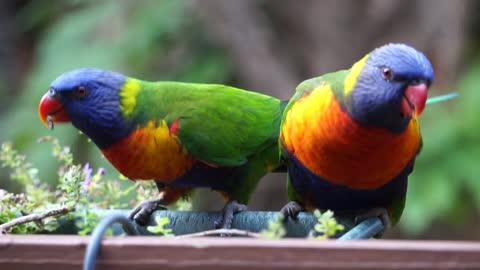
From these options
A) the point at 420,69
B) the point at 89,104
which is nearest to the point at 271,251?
the point at 420,69

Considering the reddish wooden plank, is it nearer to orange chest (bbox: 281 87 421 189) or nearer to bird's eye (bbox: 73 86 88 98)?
orange chest (bbox: 281 87 421 189)

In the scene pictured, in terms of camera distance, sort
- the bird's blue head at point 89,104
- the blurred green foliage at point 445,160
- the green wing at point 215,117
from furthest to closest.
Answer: the blurred green foliage at point 445,160 < the green wing at point 215,117 < the bird's blue head at point 89,104

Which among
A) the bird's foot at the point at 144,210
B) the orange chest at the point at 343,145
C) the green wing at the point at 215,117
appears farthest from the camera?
the green wing at the point at 215,117

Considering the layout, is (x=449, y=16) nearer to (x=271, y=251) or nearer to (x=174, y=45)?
(x=174, y=45)

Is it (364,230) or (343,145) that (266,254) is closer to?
(364,230)

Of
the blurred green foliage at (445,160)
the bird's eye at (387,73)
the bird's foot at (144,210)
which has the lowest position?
the blurred green foliage at (445,160)

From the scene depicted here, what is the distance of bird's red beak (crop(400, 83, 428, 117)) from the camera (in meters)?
1.56

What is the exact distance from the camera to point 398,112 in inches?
65.2

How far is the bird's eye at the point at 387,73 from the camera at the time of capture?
1.62 meters

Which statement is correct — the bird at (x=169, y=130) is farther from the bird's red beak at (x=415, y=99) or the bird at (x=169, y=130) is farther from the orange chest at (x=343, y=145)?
the bird's red beak at (x=415, y=99)

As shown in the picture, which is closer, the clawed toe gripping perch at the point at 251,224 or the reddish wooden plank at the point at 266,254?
the reddish wooden plank at the point at 266,254

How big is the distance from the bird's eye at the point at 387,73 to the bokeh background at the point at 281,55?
102 inches

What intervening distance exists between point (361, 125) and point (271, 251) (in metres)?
0.84

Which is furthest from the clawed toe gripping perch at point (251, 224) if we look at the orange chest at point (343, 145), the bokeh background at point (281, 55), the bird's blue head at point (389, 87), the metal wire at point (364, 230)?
the bokeh background at point (281, 55)
